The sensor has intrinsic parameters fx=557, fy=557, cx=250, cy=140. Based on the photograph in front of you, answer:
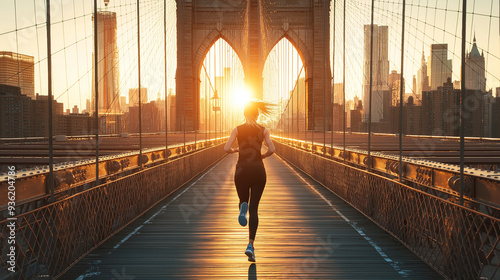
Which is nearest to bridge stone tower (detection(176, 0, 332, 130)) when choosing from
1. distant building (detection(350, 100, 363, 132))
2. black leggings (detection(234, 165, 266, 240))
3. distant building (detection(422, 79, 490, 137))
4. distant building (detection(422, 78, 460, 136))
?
distant building (detection(350, 100, 363, 132))

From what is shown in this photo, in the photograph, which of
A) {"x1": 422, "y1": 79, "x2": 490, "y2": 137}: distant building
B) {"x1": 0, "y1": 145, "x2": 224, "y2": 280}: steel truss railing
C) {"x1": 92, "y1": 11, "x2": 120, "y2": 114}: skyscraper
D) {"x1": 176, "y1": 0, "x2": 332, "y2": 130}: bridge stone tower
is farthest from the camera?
{"x1": 176, "y1": 0, "x2": 332, "y2": 130}: bridge stone tower

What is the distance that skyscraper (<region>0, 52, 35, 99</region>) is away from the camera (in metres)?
9.79

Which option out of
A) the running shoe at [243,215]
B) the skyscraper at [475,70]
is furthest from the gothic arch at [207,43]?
the running shoe at [243,215]

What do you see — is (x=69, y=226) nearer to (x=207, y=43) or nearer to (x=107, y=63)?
(x=107, y=63)

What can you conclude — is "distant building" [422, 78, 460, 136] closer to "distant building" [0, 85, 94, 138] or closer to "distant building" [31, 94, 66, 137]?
"distant building" [31, 94, 66, 137]

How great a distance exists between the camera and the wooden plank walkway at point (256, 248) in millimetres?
5891

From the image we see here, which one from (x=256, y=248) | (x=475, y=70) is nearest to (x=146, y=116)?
(x=475, y=70)

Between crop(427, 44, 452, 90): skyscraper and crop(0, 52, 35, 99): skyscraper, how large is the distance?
26.4 feet

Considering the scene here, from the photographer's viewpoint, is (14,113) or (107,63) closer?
(14,113)

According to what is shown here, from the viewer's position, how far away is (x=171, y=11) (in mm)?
24047

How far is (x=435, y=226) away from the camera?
632cm

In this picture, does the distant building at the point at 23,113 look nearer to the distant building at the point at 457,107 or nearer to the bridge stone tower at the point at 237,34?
the distant building at the point at 457,107

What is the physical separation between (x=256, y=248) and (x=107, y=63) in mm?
9855

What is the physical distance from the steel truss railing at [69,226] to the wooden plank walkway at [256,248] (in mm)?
185
